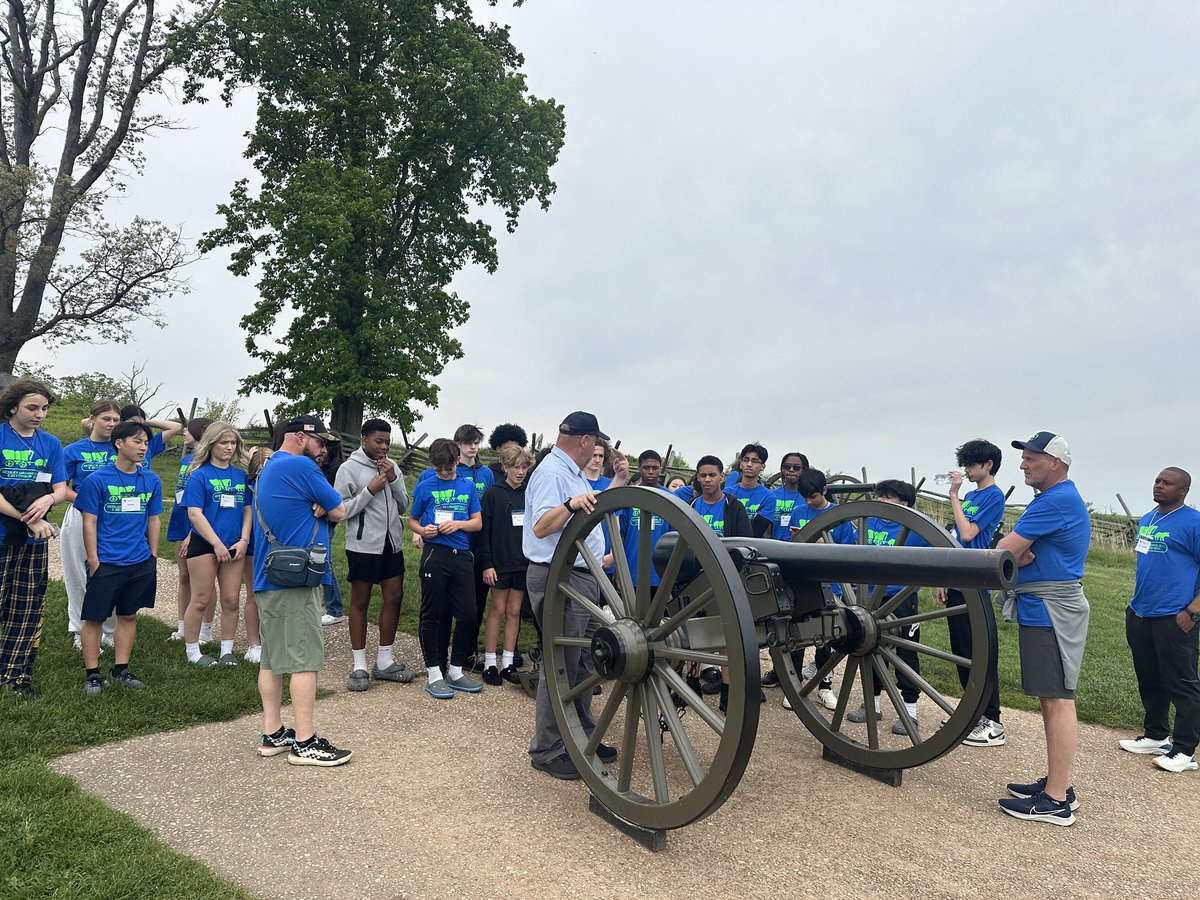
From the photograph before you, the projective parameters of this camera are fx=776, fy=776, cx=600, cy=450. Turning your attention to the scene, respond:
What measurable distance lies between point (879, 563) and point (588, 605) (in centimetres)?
148

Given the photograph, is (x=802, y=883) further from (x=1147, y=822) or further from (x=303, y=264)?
(x=303, y=264)

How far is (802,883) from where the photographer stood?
11.4ft

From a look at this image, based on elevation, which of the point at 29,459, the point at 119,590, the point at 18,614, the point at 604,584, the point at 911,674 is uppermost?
the point at 29,459

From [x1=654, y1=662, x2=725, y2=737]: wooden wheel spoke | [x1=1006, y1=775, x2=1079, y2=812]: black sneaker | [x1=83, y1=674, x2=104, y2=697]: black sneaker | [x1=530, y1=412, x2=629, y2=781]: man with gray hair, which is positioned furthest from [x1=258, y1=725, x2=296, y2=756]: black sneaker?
[x1=1006, y1=775, x2=1079, y2=812]: black sneaker

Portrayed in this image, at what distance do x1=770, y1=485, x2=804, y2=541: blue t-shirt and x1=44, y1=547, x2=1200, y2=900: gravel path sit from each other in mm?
2586

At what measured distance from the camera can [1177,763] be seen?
5.16m

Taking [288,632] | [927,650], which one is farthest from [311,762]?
[927,650]

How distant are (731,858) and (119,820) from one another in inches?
115

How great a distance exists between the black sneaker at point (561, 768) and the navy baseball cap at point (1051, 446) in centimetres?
319

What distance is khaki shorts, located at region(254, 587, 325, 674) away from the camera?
4.42m

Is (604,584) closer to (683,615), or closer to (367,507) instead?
(683,615)

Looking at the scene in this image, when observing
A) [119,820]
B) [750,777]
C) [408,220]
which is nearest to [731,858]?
[750,777]

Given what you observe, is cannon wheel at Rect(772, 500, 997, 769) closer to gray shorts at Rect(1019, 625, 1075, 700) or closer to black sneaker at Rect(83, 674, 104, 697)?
gray shorts at Rect(1019, 625, 1075, 700)

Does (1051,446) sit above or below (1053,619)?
above
